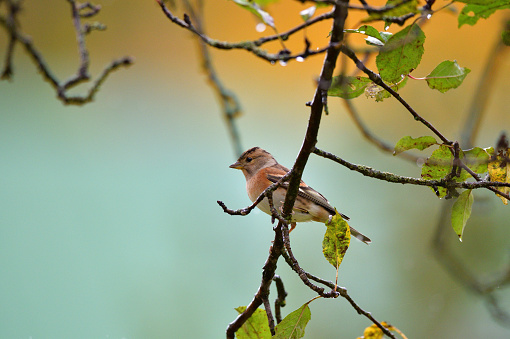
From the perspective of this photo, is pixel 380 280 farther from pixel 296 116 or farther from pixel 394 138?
pixel 296 116

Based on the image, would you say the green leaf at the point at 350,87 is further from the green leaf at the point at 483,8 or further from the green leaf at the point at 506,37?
the green leaf at the point at 506,37

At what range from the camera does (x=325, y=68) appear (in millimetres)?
952

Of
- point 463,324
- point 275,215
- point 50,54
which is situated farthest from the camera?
point 50,54

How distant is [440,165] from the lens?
125cm

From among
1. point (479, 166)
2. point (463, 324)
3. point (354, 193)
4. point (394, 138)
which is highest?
point (394, 138)

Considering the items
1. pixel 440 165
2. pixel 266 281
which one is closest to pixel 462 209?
pixel 440 165

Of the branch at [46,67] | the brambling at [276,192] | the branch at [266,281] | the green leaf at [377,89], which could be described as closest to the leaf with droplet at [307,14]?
the green leaf at [377,89]

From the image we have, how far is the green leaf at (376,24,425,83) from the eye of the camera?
107 centimetres

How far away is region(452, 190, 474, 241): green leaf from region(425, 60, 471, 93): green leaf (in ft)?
0.88

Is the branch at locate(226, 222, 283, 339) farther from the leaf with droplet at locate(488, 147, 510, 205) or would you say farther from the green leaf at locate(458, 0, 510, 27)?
the green leaf at locate(458, 0, 510, 27)

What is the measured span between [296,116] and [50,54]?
213cm

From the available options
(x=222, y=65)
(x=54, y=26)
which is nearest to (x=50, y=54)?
(x=54, y=26)

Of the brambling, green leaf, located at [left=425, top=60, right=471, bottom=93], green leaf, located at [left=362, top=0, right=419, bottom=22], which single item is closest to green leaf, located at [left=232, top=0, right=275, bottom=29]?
green leaf, located at [left=362, top=0, right=419, bottom=22]

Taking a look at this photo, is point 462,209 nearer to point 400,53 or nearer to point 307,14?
point 400,53
